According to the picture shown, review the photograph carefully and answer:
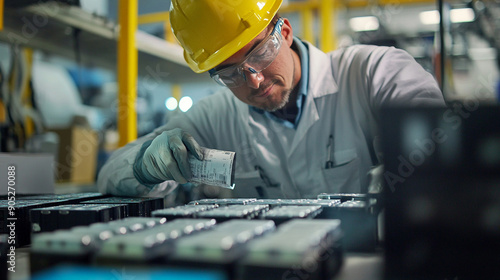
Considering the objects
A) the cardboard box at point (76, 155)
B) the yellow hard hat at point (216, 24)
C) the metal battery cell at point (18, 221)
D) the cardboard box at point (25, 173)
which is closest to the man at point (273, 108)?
the yellow hard hat at point (216, 24)

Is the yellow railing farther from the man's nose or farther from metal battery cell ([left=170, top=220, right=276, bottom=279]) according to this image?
metal battery cell ([left=170, top=220, right=276, bottom=279])

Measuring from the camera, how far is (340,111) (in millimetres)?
1628

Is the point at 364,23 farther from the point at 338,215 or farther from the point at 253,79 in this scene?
the point at 338,215

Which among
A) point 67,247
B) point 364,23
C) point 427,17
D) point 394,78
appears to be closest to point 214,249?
point 67,247

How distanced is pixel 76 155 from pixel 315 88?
1.92 m

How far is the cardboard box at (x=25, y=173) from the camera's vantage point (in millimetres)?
1326

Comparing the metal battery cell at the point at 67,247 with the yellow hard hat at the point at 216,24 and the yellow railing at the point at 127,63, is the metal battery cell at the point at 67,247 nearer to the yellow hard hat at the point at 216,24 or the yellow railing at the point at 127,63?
the yellow hard hat at the point at 216,24

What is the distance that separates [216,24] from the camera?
1.28 metres

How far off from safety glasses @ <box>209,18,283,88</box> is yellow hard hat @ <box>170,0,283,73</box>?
4cm

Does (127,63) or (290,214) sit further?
(127,63)

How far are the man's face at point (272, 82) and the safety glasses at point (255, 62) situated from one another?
0.02 m

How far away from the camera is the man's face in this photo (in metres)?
1.42

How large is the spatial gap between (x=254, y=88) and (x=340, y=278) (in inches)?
35.8

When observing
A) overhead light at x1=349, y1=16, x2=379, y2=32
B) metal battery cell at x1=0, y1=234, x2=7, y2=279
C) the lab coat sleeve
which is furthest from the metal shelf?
overhead light at x1=349, y1=16, x2=379, y2=32
